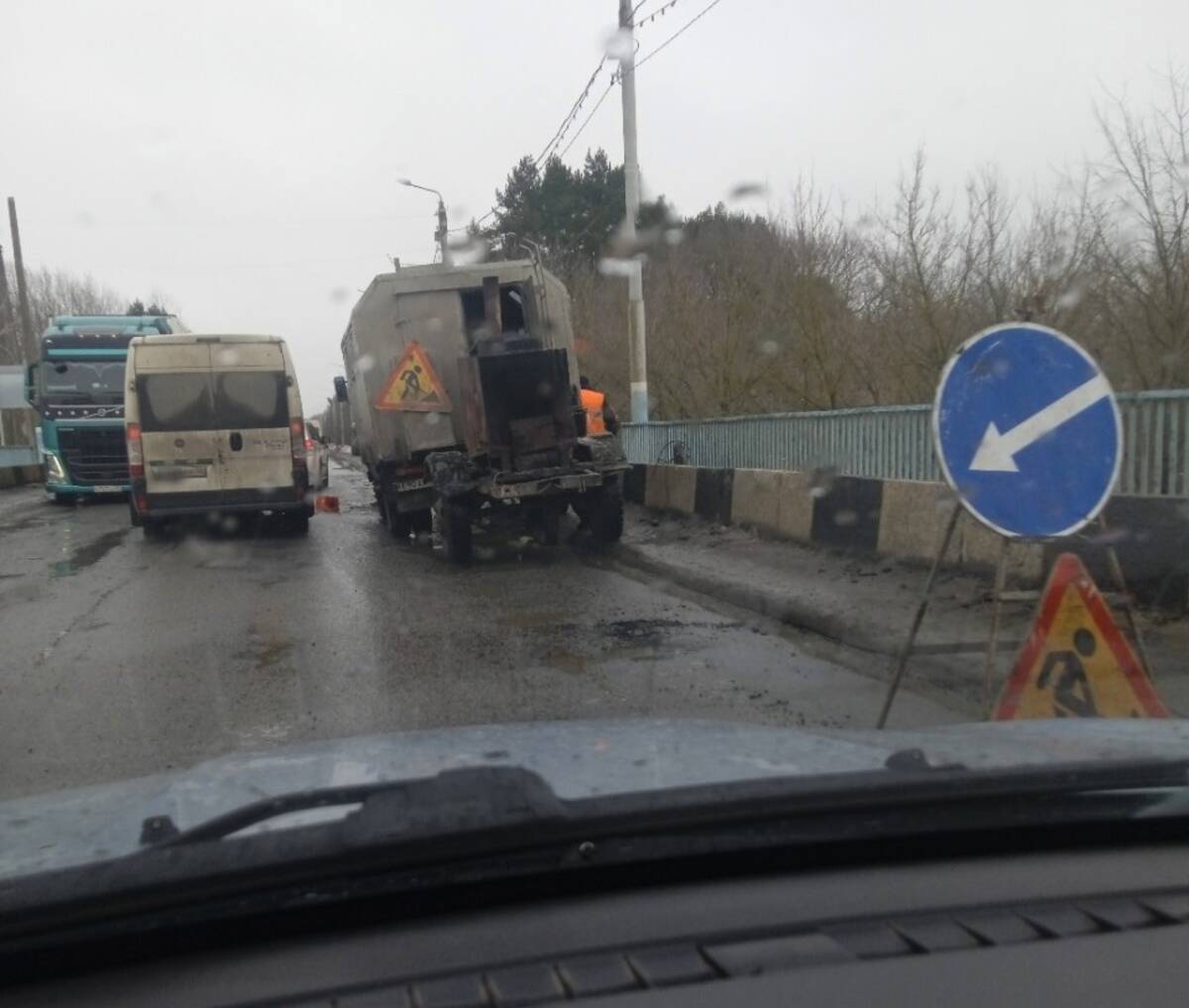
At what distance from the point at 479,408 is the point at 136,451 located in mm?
5427

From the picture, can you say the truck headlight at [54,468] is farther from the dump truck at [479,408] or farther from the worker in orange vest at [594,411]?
the worker in orange vest at [594,411]

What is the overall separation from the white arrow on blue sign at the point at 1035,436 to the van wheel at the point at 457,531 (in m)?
8.76

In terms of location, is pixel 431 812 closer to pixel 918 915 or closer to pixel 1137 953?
pixel 918 915

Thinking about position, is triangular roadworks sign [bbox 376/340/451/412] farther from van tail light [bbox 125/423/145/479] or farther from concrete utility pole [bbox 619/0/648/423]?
concrete utility pole [bbox 619/0/648/423]

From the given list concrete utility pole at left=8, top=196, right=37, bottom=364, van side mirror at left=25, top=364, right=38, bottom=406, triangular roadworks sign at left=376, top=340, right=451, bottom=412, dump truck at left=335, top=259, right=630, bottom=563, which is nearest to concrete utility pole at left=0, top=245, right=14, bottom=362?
concrete utility pole at left=8, top=196, right=37, bottom=364

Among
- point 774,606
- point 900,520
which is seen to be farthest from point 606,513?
point 774,606

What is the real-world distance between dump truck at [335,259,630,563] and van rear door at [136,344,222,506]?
212 centimetres

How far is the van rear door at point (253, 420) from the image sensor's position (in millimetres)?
16328

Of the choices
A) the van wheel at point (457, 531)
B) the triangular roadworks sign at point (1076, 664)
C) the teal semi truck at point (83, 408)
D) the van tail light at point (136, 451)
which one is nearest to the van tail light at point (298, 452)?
the van tail light at point (136, 451)

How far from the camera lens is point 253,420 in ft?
53.9

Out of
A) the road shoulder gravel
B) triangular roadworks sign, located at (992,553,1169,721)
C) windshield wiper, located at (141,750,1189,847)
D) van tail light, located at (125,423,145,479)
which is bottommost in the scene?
the road shoulder gravel

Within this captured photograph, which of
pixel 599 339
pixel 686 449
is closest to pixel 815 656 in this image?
pixel 686 449

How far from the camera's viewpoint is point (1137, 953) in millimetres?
2037

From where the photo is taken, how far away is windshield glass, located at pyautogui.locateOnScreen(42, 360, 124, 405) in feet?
76.3
